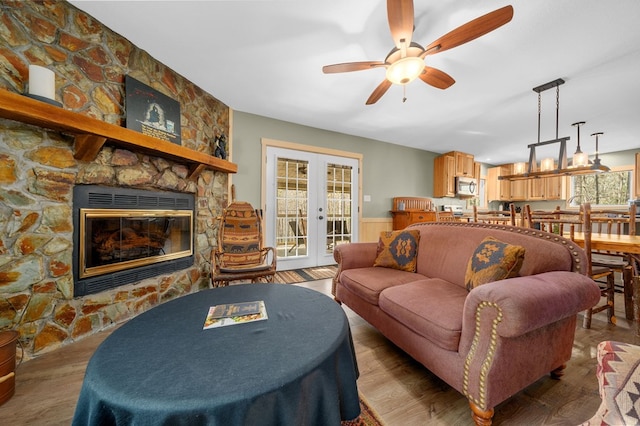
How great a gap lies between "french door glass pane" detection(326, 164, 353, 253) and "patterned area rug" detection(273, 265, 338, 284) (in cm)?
46

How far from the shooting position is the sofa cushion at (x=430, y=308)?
1203 mm

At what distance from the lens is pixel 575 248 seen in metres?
1.42

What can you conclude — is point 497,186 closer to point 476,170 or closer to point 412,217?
point 476,170

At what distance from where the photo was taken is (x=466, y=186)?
18.4 ft

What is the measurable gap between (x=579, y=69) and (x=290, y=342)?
11.9 feet

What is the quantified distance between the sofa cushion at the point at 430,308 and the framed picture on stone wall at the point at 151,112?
2567mm

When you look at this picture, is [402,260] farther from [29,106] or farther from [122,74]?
[122,74]

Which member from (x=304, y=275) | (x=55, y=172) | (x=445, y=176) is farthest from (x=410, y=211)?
(x=55, y=172)

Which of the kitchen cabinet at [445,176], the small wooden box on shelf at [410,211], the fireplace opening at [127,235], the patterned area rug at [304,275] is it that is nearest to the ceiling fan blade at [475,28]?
the fireplace opening at [127,235]

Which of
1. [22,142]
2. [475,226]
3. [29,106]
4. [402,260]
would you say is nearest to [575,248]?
[475,226]

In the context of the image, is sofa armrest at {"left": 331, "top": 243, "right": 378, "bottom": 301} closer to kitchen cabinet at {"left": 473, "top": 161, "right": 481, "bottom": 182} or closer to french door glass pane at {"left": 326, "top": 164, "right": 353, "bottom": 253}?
french door glass pane at {"left": 326, "top": 164, "right": 353, "bottom": 253}

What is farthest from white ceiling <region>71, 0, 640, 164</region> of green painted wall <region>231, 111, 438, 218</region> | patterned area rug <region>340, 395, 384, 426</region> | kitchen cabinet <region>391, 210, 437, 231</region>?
patterned area rug <region>340, 395, 384, 426</region>

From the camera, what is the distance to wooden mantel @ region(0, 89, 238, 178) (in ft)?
4.64

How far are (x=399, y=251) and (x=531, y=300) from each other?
1212 mm
